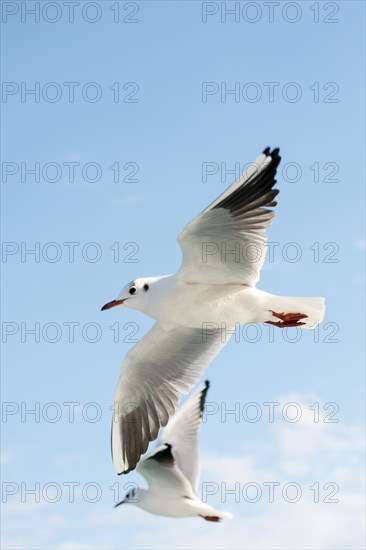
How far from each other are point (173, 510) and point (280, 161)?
154 inches

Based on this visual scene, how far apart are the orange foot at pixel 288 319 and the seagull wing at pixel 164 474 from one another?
6.58ft

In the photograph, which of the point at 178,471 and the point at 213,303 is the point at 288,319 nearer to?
the point at 213,303

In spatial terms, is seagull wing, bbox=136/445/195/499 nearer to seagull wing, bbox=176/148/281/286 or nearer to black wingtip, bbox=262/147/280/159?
seagull wing, bbox=176/148/281/286

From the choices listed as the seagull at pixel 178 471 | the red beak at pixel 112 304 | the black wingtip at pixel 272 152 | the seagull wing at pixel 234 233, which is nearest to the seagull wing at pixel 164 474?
the seagull at pixel 178 471

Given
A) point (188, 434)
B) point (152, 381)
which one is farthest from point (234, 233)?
point (188, 434)

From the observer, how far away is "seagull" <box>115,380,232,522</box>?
326 inches

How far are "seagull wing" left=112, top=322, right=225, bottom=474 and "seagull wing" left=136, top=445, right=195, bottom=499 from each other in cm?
42

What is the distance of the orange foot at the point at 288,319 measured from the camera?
22.0 ft

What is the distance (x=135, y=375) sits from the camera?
7.67 meters

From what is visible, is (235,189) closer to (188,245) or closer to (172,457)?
(188,245)

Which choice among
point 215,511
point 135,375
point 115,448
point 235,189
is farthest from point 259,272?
point 215,511

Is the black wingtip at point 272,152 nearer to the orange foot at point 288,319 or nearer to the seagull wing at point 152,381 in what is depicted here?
the orange foot at point 288,319

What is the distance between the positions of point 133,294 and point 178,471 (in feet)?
7.10

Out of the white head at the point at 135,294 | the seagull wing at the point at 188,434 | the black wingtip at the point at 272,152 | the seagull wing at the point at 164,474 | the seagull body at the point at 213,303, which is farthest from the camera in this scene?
the seagull wing at the point at 188,434
